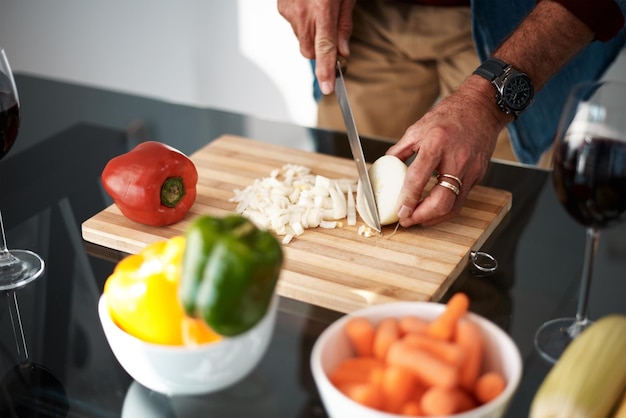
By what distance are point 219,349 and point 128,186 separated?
56cm

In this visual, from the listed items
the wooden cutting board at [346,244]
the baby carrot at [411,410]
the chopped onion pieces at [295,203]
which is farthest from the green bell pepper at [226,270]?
the chopped onion pieces at [295,203]

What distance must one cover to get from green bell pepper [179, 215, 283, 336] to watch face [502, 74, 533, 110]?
0.73m

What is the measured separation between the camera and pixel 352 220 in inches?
50.7

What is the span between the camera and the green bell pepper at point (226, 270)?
27.0 inches

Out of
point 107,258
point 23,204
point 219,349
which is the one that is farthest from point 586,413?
point 23,204

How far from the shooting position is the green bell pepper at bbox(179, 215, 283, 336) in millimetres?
687

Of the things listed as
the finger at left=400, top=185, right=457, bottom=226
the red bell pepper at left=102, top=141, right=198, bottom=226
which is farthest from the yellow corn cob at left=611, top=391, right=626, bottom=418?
the red bell pepper at left=102, top=141, right=198, bottom=226

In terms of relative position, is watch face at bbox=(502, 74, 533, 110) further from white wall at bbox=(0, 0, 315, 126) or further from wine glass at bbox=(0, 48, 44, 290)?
white wall at bbox=(0, 0, 315, 126)

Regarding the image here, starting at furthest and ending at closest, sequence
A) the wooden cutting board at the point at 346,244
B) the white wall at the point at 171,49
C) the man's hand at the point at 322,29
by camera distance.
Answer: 1. the white wall at the point at 171,49
2. the man's hand at the point at 322,29
3. the wooden cutting board at the point at 346,244

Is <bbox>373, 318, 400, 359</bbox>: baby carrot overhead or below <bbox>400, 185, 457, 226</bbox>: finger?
overhead

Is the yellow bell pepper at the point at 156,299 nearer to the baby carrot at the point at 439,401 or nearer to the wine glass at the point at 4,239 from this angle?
the baby carrot at the point at 439,401

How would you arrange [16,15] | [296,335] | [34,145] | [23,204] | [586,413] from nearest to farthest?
1. [586,413]
2. [296,335]
3. [23,204]
4. [34,145]
5. [16,15]

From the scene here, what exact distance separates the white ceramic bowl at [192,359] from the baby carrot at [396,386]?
143 millimetres

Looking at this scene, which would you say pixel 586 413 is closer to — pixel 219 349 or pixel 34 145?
pixel 219 349
